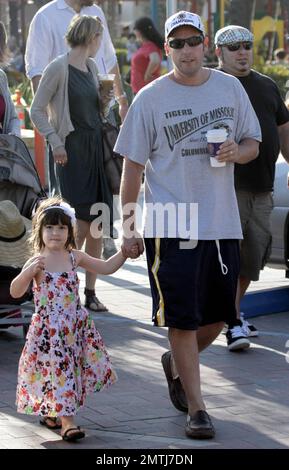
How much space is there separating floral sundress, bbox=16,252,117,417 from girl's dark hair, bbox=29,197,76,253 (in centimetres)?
10

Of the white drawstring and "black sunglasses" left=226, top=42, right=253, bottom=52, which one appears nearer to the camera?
the white drawstring

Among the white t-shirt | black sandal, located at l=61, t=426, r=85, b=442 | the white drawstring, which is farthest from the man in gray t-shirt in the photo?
the white t-shirt

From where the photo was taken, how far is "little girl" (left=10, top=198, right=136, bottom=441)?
19.0 feet

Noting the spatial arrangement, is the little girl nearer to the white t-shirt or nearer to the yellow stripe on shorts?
the yellow stripe on shorts

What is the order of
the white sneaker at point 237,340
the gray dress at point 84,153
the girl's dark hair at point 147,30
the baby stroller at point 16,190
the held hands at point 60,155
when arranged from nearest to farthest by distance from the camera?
the white sneaker at point 237,340, the baby stroller at point 16,190, the held hands at point 60,155, the gray dress at point 84,153, the girl's dark hair at point 147,30

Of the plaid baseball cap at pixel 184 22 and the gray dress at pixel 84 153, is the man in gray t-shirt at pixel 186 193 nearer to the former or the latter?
the plaid baseball cap at pixel 184 22

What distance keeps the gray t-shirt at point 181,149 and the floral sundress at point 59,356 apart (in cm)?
56

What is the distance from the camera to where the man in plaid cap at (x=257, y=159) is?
7.78m

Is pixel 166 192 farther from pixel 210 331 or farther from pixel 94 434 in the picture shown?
pixel 94 434

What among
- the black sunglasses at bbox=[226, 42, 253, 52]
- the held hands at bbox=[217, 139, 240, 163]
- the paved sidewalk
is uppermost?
the black sunglasses at bbox=[226, 42, 253, 52]

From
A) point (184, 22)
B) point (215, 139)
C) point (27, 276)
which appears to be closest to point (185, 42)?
point (184, 22)

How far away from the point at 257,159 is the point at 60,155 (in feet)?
5.76
